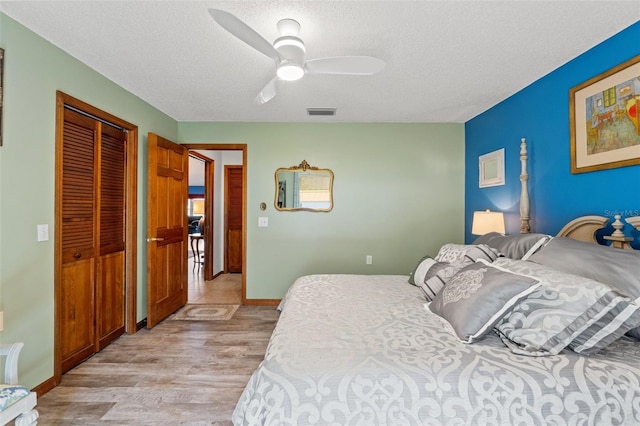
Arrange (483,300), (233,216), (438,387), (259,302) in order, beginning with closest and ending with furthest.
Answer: (438,387)
(483,300)
(259,302)
(233,216)

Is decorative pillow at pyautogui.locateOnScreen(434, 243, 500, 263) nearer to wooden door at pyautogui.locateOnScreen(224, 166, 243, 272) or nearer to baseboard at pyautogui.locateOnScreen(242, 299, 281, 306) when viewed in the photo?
baseboard at pyautogui.locateOnScreen(242, 299, 281, 306)

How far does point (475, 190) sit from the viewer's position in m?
3.70

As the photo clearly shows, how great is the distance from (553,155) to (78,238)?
3.87 metres

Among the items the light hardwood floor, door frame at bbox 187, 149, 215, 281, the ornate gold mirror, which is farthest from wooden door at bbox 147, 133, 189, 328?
door frame at bbox 187, 149, 215, 281

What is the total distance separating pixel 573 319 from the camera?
1.28 metres

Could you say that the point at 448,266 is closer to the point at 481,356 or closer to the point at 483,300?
the point at 483,300

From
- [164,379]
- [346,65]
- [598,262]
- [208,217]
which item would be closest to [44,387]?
[164,379]

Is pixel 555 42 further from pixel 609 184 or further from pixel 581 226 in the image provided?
pixel 581 226

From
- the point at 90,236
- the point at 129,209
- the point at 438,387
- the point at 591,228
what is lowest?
the point at 438,387

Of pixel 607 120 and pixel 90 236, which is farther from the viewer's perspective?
pixel 90 236

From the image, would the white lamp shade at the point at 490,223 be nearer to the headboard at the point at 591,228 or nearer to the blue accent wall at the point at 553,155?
the blue accent wall at the point at 553,155

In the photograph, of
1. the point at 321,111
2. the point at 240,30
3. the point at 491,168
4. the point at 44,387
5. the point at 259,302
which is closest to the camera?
the point at 240,30

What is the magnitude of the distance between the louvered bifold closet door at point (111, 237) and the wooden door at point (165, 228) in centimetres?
23

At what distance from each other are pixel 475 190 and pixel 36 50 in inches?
166
